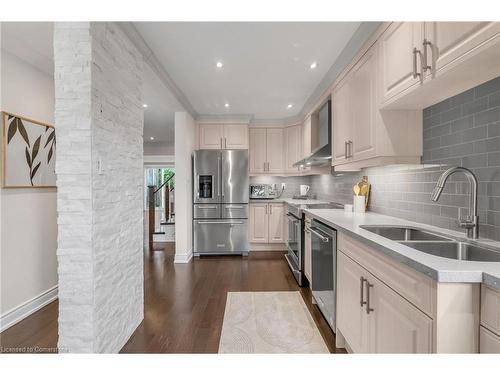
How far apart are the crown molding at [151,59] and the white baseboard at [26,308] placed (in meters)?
2.48

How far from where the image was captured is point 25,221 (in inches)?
93.9

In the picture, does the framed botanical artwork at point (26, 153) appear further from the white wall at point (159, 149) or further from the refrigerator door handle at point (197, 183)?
the white wall at point (159, 149)

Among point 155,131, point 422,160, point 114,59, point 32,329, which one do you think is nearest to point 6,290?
point 32,329

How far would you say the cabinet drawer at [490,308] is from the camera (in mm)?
806

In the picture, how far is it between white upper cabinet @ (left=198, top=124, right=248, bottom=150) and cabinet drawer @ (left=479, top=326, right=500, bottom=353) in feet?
13.0

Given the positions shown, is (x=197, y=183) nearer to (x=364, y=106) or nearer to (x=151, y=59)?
(x=151, y=59)

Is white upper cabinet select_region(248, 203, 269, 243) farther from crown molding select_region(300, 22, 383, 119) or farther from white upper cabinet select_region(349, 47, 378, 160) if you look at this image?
white upper cabinet select_region(349, 47, 378, 160)

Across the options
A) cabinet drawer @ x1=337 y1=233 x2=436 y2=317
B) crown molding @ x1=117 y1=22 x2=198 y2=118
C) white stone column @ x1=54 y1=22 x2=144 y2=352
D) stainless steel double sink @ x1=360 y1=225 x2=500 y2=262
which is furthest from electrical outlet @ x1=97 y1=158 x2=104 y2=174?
stainless steel double sink @ x1=360 y1=225 x2=500 y2=262

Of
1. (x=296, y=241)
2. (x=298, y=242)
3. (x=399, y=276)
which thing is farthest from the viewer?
(x=296, y=241)

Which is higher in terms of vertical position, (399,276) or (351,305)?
(399,276)

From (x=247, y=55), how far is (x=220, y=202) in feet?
8.05

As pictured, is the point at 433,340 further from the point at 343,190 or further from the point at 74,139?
the point at 343,190

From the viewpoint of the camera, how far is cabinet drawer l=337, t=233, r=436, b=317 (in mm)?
950

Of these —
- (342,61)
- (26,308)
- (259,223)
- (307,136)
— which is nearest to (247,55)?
(342,61)
